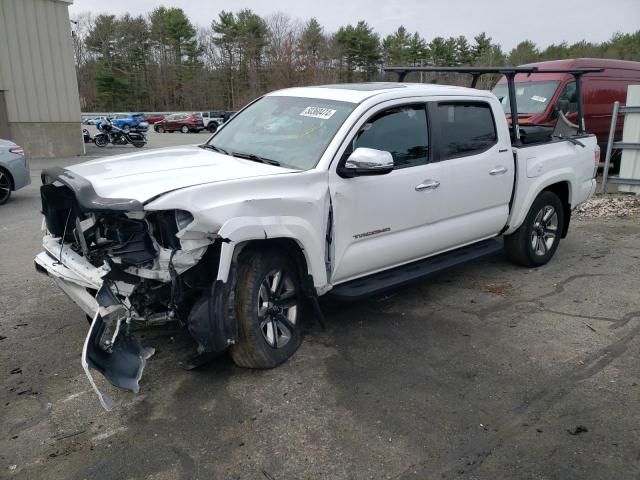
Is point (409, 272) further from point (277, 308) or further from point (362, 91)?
point (362, 91)

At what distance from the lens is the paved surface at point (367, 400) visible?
2873 mm

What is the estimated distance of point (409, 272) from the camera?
4590mm

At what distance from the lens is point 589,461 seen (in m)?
2.88

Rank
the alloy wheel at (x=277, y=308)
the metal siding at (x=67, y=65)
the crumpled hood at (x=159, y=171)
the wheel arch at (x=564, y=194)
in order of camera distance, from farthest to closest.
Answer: the metal siding at (x=67, y=65) → the wheel arch at (x=564, y=194) → the alloy wheel at (x=277, y=308) → the crumpled hood at (x=159, y=171)

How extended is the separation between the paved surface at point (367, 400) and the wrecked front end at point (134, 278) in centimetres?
38

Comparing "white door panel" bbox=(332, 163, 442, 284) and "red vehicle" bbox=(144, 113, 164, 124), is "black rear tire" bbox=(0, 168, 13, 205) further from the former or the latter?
"red vehicle" bbox=(144, 113, 164, 124)

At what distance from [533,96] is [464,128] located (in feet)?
24.8

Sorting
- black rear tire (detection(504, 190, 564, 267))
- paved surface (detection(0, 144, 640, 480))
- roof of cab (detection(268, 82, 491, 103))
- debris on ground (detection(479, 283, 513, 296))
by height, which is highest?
roof of cab (detection(268, 82, 491, 103))

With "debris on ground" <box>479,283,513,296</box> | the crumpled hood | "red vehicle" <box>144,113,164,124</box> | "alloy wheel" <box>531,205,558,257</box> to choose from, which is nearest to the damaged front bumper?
the crumpled hood

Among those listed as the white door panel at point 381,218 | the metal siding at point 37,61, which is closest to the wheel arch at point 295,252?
the white door panel at point 381,218

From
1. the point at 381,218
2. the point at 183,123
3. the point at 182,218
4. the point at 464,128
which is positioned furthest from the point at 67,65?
the point at 183,123

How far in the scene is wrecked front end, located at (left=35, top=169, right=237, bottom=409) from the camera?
3.14 meters

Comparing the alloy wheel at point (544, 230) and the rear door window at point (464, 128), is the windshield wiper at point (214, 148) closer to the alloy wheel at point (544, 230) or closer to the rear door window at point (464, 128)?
the rear door window at point (464, 128)

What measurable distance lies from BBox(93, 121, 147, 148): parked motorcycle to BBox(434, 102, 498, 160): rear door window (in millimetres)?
20235
